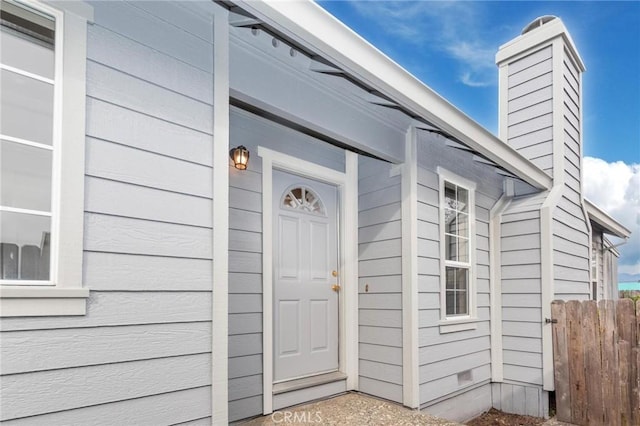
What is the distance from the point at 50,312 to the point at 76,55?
1006 millimetres

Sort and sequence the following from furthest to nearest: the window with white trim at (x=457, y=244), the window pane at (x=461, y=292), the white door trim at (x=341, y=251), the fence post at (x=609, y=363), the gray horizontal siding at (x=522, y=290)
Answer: the gray horizontal siding at (x=522, y=290) < the window pane at (x=461, y=292) < the window with white trim at (x=457, y=244) < the fence post at (x=609, y=363) < the white door trim at (x=341, y=251)

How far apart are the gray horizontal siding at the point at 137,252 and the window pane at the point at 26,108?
0.14m

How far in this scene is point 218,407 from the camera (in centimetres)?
187

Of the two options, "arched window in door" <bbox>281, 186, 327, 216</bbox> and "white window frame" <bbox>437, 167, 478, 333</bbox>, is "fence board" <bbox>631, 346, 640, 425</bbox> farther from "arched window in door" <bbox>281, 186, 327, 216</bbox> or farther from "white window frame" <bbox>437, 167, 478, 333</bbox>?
"arched window in door" <bbox>281, 186, 327, 216</bbox>

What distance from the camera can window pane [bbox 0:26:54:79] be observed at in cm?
148

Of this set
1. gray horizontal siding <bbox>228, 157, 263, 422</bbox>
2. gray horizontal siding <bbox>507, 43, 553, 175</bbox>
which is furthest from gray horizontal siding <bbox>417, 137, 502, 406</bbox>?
gray horizontal siding <bbox>228, 157, 263, 422</bbox>

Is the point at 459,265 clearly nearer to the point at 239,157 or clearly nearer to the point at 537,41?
the point at 239,157

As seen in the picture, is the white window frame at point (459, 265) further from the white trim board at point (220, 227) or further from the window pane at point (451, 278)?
the white trim board at point (220, 227)

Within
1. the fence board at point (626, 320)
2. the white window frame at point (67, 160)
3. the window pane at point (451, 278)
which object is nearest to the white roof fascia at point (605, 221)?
the fence board at point (626, 320)

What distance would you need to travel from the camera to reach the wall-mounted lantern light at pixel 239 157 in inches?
118

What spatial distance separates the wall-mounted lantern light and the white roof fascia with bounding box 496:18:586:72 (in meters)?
4.37

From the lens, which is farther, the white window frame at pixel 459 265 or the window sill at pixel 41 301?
the white window frame at pixel 459 265

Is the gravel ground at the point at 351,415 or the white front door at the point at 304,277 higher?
the white front door at the point at 304,277

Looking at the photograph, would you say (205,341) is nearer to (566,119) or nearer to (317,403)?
(317,403)
